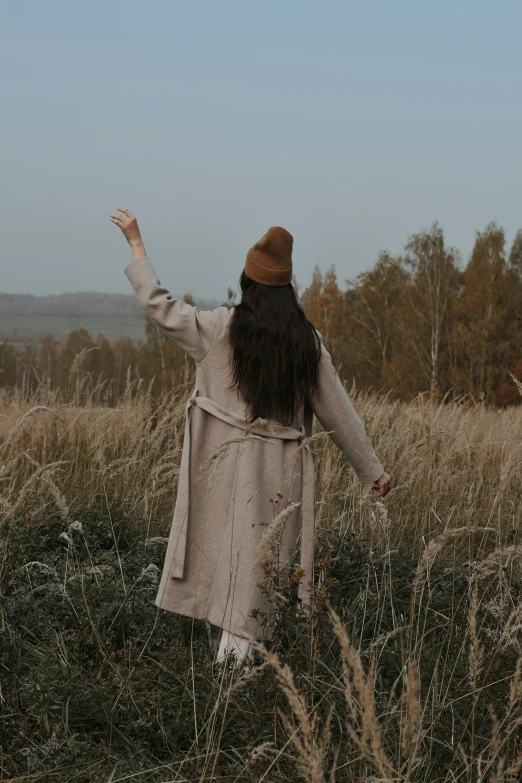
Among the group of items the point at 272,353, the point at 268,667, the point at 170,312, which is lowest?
the point at 268,667

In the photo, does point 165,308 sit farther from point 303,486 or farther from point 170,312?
point 303,486

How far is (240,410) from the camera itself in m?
3.37

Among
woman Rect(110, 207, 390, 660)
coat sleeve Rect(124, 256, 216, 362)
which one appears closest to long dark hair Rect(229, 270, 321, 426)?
woman Rect(110, 207, 390, 660)

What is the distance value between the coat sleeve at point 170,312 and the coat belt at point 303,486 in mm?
237

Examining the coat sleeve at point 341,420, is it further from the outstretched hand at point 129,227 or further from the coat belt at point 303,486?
the outstretched hand at point 129,227

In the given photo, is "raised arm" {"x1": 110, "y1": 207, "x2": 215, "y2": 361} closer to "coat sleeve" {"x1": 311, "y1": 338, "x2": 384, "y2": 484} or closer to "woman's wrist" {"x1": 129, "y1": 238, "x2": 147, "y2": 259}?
"woman's wrist" {"x1": 129, "y1": 238, "x2": 147, "y2": 259}

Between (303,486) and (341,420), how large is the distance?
332 mm

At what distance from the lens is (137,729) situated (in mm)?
2645

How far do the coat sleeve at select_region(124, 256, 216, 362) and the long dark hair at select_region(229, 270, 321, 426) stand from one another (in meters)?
0.11

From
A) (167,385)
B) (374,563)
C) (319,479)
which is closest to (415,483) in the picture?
(319,479)

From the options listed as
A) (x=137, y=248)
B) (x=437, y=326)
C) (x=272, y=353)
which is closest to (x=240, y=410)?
(x=272, y=353)

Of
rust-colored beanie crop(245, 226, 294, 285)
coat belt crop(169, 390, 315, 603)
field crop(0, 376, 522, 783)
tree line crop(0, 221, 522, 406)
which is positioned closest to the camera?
field crop(0, 376, 522, 783)

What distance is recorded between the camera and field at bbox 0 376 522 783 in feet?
7.11

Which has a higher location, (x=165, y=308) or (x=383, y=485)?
(x=165, y=308)
